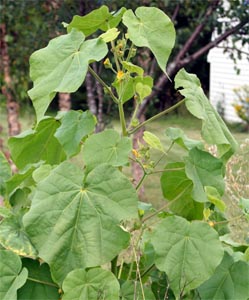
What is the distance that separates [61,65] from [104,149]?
0.86 feet

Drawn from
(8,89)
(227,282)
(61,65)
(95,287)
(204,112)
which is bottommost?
(8,89)

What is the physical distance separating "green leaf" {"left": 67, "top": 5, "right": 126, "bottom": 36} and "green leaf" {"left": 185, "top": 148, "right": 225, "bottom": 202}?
0.46 metres

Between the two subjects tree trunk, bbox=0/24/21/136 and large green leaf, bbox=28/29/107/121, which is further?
tree trunk, bbox=0/24/21/136

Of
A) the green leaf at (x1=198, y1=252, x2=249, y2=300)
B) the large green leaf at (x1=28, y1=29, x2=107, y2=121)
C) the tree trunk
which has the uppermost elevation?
the large green leaf at (x1=28, y1=29, x2=107, y2=121)

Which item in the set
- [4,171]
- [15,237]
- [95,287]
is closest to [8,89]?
[4,171]

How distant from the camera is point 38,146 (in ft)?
9.22

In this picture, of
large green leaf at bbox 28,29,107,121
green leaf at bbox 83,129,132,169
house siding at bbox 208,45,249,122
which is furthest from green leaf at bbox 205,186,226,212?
house siding at bbox 208,45,249,122

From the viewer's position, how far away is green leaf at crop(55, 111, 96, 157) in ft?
8.47

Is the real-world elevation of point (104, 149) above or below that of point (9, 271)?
above

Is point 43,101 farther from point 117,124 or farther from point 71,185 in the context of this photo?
point 117,124

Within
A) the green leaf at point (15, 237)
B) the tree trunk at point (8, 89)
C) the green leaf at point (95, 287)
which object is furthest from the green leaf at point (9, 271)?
the tree trunk at point (8, 89)

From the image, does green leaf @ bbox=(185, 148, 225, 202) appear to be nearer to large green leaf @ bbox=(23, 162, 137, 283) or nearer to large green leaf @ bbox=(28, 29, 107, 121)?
large green leaf @ bbox=(23, 162, 137, 283)

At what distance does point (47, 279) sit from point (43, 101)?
528 millimetres

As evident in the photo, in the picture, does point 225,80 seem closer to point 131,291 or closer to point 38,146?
point 38,146
